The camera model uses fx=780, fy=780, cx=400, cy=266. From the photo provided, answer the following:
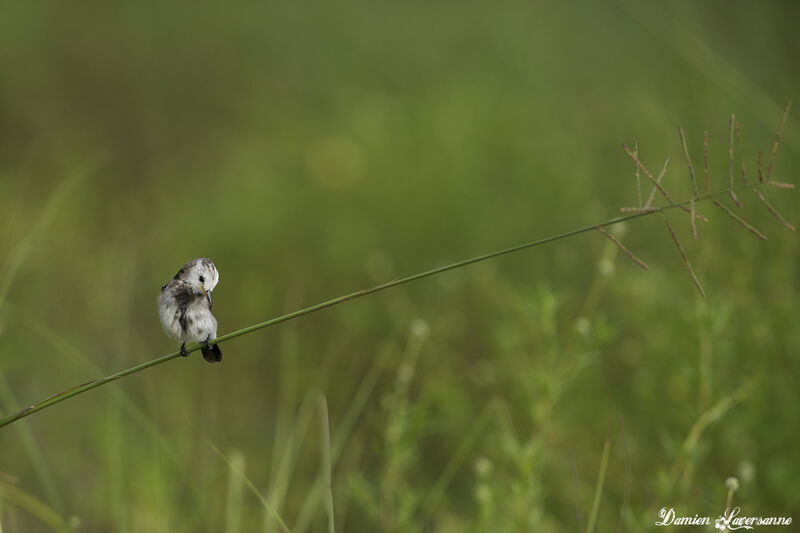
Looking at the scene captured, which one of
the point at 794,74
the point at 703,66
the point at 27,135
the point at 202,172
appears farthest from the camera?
the point at 202,172

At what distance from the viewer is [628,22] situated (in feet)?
22.6

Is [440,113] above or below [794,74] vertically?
above

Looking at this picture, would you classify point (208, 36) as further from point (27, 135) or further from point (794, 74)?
point (794, 74)

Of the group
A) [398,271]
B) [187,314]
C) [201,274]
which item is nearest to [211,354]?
[187,314]

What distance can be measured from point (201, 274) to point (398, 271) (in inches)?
117

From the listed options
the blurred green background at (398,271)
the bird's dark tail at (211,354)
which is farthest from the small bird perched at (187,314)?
the blurred green background at (398,271)

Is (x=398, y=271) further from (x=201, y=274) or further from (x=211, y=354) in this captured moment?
(x=201, y=274)

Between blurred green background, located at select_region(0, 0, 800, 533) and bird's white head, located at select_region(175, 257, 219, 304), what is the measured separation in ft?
1.29

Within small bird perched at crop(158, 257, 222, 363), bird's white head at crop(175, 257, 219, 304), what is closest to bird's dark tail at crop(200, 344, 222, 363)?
small bird perched at crop(158, 257, 222, 363)

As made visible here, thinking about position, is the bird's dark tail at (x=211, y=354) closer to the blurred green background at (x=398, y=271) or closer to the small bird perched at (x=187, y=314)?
the small bird perched at (x=187, y=314)

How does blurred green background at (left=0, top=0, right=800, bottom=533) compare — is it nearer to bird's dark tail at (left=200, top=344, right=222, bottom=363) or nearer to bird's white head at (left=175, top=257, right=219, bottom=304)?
bird's dark tail at (left=200, top=344, right=222, bottom=363)

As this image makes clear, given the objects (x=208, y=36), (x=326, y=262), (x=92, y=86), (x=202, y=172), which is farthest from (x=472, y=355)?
(x=208, y=36)

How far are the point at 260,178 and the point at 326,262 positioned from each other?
0.94 metres

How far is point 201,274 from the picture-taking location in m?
1.58
